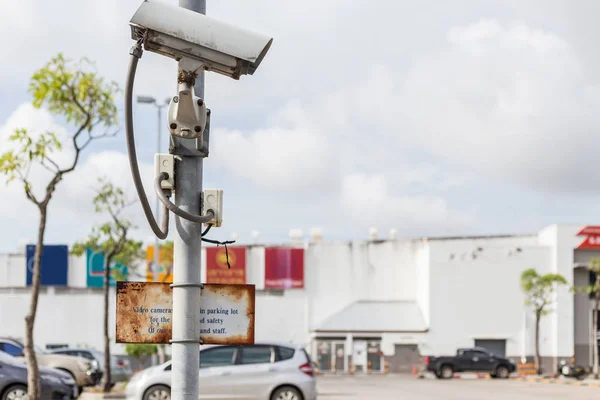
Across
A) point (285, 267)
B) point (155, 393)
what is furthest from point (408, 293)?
point (155, 393)

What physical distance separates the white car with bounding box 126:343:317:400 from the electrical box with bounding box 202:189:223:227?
604 inches

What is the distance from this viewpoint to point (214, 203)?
210 inches

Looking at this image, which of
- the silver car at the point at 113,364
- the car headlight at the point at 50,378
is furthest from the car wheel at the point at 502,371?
the car headlight at the point at 50,378

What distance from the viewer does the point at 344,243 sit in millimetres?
67375

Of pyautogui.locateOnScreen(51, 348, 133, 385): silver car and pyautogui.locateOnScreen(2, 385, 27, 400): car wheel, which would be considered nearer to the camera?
pyautogui.locateOnScreen(2, 385, 27, 400): car wheel

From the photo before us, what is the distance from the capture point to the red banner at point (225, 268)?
64.9 m

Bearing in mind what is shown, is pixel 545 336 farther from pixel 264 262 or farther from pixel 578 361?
pixel 264 262

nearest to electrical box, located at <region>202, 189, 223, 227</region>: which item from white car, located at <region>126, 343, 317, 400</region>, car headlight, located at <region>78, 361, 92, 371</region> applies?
white car, located at <region>126, 343, 317, 400</region>

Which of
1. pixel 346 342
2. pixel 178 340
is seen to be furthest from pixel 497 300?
pixel 178 340

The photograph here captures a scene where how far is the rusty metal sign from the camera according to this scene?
5.47m

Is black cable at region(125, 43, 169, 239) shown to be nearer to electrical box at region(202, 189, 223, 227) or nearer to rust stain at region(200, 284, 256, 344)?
electrical box at region(202, 189, 223, 227)

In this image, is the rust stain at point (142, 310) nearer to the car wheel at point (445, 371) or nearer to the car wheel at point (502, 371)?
the car wheel at point (445, 371)

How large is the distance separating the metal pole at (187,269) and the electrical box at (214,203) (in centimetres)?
7

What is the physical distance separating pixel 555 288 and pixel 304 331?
55.5ft
